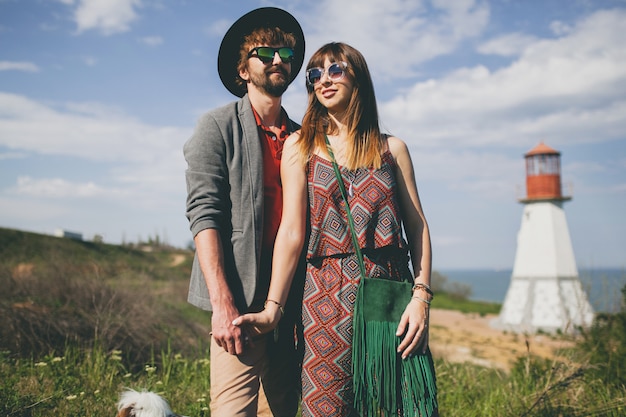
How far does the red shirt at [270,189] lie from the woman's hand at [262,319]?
1.14 feet

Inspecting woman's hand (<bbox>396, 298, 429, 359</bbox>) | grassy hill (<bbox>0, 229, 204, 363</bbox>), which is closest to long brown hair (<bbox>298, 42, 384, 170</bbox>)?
woman's hand (<bbox>396, 298, 429, 359</bbox>)

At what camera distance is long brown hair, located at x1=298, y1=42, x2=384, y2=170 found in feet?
8.16

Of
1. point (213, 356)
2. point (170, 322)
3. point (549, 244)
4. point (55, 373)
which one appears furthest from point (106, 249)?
point (549, 244)

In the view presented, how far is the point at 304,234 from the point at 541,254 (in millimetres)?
24083

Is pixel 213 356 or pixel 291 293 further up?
pixel 291 293

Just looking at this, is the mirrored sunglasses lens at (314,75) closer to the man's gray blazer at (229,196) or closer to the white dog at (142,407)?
the man's gray blazer at (229,196)

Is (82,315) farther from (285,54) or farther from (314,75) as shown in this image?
(314,75)

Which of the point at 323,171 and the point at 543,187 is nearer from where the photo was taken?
the point at 323,171

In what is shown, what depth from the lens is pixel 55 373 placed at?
448cm

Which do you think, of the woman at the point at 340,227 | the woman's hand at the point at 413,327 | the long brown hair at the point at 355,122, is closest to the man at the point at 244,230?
the woman at the point at 340,227

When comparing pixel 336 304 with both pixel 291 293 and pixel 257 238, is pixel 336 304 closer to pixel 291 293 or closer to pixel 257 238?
pixel 291 293

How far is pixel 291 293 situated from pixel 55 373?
2963 millimetres

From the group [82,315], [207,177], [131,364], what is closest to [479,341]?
[131,364]

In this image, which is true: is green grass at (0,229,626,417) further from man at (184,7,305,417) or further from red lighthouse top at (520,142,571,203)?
red lighthouse top at (520,142,571,203)
